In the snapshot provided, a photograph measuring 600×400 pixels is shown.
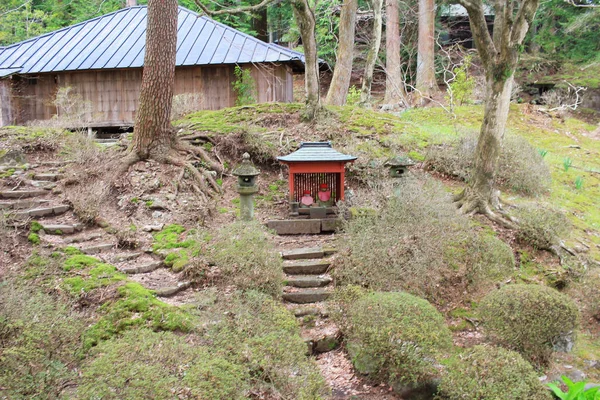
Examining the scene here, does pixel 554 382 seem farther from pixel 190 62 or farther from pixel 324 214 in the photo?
pixel 190 62

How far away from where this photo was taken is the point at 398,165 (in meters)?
7.08

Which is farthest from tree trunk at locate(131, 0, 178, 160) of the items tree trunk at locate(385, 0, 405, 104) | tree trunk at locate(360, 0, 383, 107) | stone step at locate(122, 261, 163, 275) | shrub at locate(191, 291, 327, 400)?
tree trunk at locate(385, 0, 405, 104)

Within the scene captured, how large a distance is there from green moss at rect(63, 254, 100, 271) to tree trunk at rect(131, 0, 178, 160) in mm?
2939

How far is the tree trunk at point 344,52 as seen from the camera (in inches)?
481

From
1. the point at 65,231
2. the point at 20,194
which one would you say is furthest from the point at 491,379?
the point at 20,194

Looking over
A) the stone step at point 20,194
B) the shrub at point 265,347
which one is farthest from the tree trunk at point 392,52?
the shrub at point 265,347

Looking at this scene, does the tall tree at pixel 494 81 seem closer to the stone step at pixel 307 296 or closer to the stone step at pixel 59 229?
the stone step at pixel 307 296

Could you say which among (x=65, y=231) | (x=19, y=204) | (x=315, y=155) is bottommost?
(x=65, y=231)

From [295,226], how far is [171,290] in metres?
2.60

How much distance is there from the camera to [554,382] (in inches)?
159

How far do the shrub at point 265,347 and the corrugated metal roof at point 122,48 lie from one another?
10.0 metres

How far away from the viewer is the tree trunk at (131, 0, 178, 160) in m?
7.73

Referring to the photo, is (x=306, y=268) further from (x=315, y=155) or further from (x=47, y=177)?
(x=47, y=177)

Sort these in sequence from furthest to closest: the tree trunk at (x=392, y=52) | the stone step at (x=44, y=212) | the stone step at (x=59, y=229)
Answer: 1. the tree trunk at (x=392, y=52)
2. the stone step at (x=44, y=212)
3. the stone step at (x=59, y=229)
